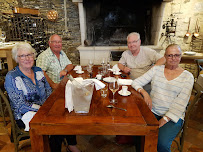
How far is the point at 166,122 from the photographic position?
1.39m

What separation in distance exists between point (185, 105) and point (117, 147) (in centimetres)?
92


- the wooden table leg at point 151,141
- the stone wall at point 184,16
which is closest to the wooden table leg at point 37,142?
the wooden table leg at point 151,141

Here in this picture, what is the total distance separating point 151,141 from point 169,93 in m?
0.64

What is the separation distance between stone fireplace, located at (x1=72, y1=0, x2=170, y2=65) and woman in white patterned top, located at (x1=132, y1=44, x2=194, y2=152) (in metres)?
2.54

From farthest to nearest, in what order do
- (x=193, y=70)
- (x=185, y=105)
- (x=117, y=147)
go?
1. (x=193, y=70)
2. (x=117, y=147)
3. (x=185, y=105)

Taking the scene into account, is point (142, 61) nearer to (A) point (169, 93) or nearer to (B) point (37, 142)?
(A) point (169, 93)

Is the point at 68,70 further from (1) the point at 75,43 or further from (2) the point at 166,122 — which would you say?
(1) the point at 75,43

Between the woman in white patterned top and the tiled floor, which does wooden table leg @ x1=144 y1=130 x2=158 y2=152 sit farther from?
the tiled floor

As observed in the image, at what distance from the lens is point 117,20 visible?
4.37m

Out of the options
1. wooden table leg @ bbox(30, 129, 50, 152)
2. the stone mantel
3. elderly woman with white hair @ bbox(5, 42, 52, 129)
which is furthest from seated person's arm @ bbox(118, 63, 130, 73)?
the stone mantel

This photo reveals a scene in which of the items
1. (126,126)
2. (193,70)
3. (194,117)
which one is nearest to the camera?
(126,126)

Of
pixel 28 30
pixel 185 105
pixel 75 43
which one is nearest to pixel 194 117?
pixel 185 105

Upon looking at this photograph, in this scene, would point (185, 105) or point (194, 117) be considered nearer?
point (185, 105)

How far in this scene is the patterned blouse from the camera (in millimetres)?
1404
